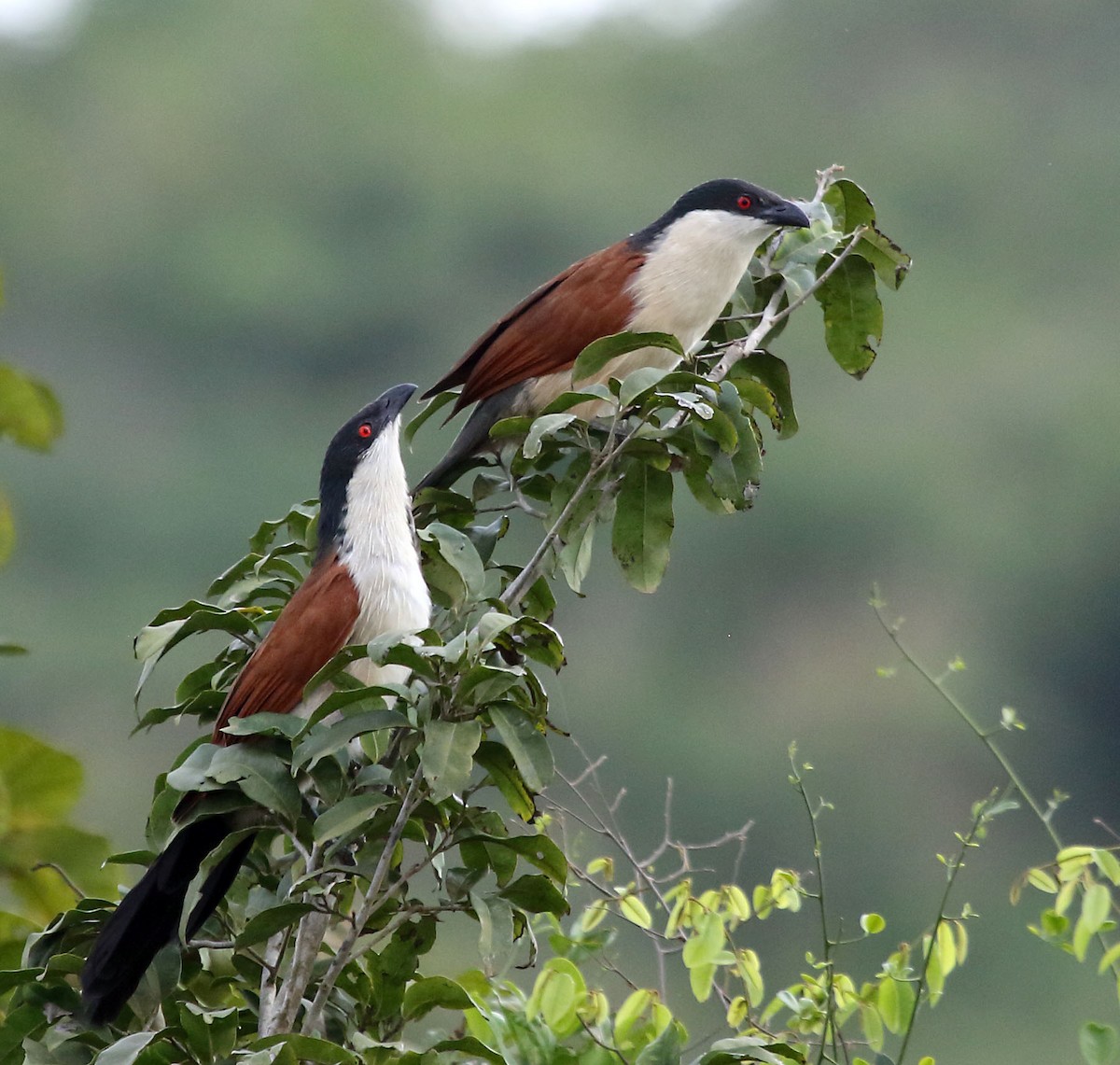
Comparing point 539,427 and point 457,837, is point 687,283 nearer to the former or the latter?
point 539,427

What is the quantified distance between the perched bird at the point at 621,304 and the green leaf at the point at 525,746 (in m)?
0.87

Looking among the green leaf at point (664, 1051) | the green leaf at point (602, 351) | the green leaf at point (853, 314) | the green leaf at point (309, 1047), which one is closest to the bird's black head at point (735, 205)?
the green leaf at point (853, 314)

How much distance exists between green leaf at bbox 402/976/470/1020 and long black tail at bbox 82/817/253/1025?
205 millimetres

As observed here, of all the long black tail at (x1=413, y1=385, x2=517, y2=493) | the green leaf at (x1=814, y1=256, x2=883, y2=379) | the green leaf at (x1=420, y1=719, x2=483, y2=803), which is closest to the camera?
the green leaf at (x1=420, y1=719, x2=483, y2=803)

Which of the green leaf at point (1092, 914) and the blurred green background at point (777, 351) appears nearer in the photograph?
the green leaf at point (1092, 914)

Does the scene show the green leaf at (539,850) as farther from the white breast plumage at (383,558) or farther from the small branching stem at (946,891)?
the white breast plumage at (383,558)

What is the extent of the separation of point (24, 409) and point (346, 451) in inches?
17.2

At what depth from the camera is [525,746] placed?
112 centimetres

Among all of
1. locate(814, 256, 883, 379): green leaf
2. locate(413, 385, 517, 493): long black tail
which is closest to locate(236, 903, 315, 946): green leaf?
locate(413, 385, 517, 493): long black tail

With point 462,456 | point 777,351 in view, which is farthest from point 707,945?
point 777,351

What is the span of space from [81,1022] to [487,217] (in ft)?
38.0

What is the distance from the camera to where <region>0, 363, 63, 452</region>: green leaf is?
143cm

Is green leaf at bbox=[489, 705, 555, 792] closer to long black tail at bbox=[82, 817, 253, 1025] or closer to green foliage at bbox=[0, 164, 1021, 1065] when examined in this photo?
green foliage at bbox=[0, 164, 1021, 1065]

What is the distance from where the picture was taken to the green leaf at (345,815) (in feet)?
3.67
